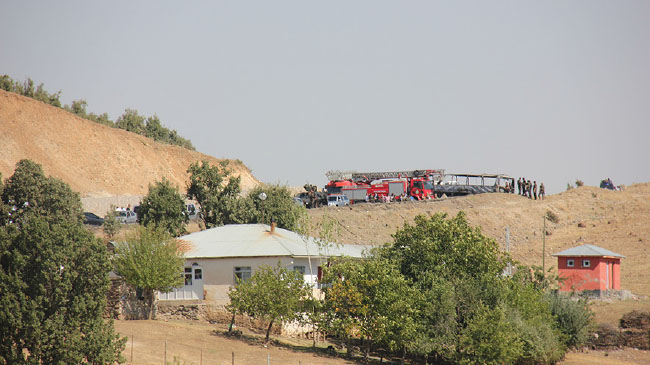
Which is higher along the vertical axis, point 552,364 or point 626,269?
point 626,269

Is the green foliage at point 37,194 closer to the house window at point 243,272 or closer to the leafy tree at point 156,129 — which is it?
the house window at point 243,272

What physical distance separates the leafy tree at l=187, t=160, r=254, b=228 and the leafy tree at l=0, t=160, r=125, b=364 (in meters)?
32.1

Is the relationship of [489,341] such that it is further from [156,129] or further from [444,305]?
[156,129]

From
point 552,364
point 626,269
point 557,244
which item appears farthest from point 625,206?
point 552,364

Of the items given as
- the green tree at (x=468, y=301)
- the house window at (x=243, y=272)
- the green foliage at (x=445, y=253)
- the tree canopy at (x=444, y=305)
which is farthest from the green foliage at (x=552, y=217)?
the house window at (x=243, y=272)

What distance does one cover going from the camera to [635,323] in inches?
1799

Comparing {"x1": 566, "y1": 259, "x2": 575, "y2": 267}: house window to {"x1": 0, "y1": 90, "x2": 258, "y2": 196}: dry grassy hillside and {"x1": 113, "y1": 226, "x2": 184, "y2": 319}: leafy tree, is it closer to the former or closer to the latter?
{"x1": 113, "y1": 226, "x2": 184, "y2": 319}: leafy tree

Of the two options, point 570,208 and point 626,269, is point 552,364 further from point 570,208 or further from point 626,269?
point 570,208

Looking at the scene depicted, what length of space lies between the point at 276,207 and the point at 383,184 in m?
25.2

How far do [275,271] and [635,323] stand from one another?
20786 mm

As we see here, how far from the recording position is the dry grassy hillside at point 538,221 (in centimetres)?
7062

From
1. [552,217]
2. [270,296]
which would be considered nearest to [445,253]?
[270,296]

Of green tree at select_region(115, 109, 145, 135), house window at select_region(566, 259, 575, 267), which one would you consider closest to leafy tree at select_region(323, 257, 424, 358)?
house window at select_region(566, 259, 575, 267)

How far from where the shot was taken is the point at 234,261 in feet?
137
